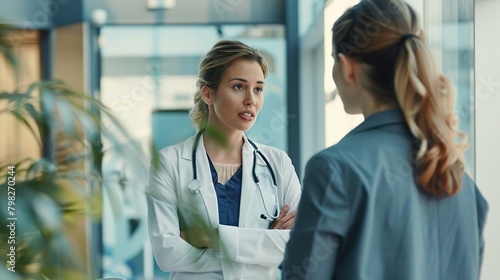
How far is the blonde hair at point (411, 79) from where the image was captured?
1.07 m

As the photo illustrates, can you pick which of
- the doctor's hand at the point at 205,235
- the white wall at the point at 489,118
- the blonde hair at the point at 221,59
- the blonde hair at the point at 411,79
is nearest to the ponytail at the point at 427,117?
the blonde hair at the point at 411,79

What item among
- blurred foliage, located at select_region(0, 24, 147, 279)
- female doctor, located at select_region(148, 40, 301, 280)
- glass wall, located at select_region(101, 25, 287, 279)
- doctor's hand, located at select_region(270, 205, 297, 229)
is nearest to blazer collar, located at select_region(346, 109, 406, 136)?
blurred foliage, located at select_region(0, 24, 147, 279)

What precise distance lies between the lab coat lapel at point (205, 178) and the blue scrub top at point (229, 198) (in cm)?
2

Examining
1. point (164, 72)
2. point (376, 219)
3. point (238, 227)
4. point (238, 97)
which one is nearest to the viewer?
point (376, 219)

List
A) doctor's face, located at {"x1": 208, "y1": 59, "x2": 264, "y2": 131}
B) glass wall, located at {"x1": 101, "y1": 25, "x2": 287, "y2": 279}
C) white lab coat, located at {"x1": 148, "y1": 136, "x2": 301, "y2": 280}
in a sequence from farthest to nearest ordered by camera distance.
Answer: glass wall, located at {"x1": 101, "y1": 25, "x2": 287, "y2": 279}
doctor's face, located at {"x1": 208, "y1": 59, "x2": 264, "y2": 131}
white lab coat, located at {"x1": 148, "y1": 136, "x2": 301, "y2": 280}

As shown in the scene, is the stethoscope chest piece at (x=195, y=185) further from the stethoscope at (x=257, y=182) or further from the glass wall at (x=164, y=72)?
the glass wall at (x=164, y=72)

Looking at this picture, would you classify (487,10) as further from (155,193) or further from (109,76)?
(109,76)

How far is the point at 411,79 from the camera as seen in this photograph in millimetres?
1060

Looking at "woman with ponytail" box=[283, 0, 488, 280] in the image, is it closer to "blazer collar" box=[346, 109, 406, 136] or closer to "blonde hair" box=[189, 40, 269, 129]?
"blazer collar" box=[346, 109, 406, 136]

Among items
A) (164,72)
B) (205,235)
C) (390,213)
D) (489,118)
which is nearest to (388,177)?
(390,213)

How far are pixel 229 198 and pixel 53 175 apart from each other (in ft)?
5.09

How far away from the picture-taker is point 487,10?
7.88 ft

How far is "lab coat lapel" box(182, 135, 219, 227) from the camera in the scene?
196 cm

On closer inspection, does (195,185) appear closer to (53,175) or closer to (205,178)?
(205,178)
